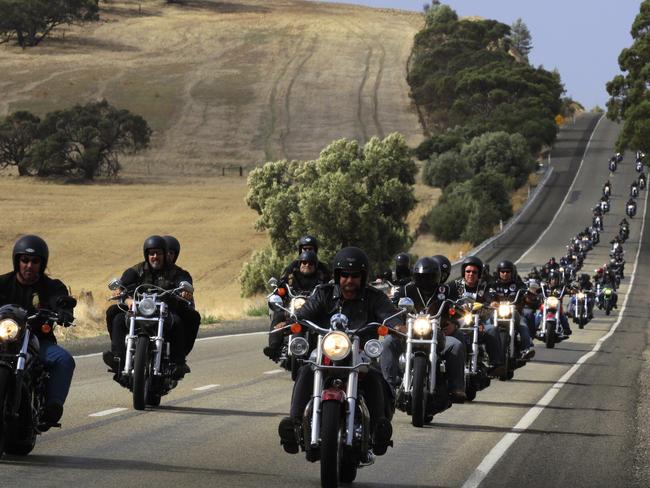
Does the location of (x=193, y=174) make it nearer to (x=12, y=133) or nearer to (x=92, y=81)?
(x=12, y=133)

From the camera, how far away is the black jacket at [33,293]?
11086 millimetres

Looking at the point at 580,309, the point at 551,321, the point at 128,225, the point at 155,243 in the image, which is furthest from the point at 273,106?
the point at 155,243

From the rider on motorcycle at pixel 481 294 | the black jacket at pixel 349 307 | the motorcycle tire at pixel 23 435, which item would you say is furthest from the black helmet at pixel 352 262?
the rider on motorcycle at pixel 481 294

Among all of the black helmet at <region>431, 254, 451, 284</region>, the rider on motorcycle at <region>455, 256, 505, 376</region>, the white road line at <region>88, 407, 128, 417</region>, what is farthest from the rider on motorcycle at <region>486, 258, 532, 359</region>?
the white road line at <region>88, 407, 128, 417</region>

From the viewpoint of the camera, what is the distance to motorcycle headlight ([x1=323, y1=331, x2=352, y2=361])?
32.5 feet

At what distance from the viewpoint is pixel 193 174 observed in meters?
113

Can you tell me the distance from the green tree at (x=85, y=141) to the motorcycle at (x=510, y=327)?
8566cm

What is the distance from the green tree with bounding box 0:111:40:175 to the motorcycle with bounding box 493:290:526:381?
89.0 meters

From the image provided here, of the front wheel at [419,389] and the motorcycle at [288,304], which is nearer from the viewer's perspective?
the front wheel at [419,389]

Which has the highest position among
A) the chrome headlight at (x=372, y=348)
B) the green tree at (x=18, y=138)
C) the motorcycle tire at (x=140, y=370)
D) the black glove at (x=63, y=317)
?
the chrome headlight at (x=372, y=348)

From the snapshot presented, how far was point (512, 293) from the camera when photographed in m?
20.5

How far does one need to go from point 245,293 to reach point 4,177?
42.3m

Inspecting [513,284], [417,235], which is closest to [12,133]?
[417,235]

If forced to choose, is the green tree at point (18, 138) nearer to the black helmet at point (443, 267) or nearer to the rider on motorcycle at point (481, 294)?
the rider on motorcycle at point (481, 294)
